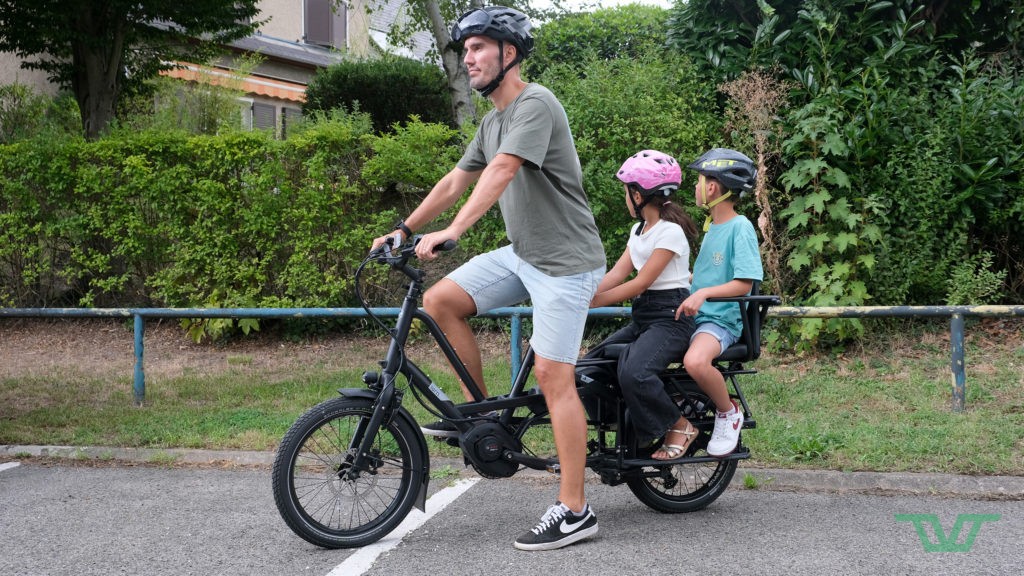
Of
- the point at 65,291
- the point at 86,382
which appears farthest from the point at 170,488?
the point at 65,291

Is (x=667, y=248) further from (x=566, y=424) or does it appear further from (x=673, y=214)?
(x=566, y=424)

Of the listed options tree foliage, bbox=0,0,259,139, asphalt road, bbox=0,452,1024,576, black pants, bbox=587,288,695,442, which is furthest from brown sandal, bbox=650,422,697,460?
tree foliage, bbox=0,0,259,139

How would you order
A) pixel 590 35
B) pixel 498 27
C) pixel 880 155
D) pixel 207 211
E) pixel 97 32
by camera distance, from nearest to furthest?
pixel 498 27, pixel 880 155, pixel 207 211, pixel 97 32, pixel 590 35

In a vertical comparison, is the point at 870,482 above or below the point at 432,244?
below

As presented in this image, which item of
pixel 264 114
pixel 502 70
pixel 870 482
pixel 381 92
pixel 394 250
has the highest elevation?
pixel 264 114

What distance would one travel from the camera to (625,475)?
172 inches

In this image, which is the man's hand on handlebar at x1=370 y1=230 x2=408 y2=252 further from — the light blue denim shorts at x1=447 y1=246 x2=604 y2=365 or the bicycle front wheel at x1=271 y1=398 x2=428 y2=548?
the bicycle front wheel at x1=271 y1=398 x2=428 y2=548

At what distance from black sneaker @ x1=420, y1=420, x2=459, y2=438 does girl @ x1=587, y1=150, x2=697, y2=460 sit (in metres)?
0.75

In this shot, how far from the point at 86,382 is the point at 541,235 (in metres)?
5.65

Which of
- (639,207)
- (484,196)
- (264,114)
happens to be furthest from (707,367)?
(264,114)

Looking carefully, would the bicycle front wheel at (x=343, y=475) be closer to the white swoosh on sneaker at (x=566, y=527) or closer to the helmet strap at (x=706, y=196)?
the white swoosh on sneaker at (x=566, y=527)

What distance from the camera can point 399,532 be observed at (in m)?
4.31

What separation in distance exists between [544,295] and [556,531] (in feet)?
3.31

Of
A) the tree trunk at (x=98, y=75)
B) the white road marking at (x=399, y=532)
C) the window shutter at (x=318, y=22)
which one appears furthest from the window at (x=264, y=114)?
the white road marking at (x=399, y=532)
